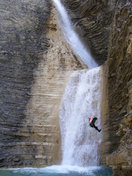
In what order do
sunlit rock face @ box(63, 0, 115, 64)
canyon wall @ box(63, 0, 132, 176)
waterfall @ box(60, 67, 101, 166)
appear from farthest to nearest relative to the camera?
sunlit rock face @ box(63, 0, 115, 64) < waterfall @ box(60, 67, 101, 166) < canyon wall @ box(63, 0, 132, 176)

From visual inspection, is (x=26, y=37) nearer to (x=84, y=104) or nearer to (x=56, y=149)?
(x=84, y=104)

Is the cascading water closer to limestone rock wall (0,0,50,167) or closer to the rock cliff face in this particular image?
the rock cliff face

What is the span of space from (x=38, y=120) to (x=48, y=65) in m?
3.17

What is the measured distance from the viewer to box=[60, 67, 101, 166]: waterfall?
1048cm

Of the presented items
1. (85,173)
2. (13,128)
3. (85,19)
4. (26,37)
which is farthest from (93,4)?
(85,173)

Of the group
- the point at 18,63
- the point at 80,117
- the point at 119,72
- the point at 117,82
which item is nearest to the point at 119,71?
the point at 119,72

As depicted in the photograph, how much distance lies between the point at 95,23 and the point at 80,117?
7776 mm

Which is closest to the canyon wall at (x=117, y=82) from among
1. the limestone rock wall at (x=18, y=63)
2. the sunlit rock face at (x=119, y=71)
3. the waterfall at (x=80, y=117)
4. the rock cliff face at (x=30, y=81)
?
the sunlit rock face at (x=119, y=71)

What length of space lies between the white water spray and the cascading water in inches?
110

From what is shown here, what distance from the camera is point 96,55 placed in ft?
54.4

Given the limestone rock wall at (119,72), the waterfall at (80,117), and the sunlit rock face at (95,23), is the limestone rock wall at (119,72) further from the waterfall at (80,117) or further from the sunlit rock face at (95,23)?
the sunlit rock face at (95,23)

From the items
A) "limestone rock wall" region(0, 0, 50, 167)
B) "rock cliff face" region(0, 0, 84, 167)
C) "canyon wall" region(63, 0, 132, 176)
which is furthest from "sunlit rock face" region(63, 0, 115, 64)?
"canyon wall" region(63, 0, 132, 176)

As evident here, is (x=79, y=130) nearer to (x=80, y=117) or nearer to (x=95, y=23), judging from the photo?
(x=80, y=117)

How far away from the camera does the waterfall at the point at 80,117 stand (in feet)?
34.4
